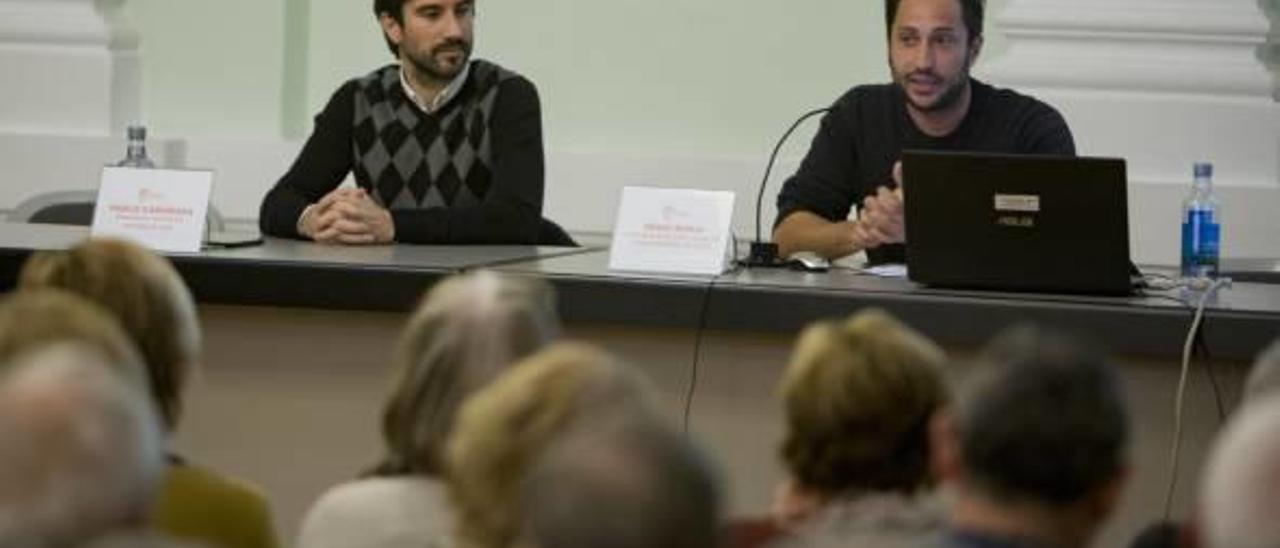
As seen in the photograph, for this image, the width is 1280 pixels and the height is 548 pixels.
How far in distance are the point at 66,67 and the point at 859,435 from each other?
4.67m

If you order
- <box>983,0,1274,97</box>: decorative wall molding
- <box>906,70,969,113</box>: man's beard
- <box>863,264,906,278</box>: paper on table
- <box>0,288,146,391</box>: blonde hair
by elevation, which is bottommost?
<box>863,264,906,278</box>: paper on table

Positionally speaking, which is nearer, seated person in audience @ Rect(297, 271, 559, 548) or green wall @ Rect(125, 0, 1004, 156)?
seated person in audience @ Rect(297, 271, 559, 548)

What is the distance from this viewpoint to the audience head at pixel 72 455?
5.88 ft

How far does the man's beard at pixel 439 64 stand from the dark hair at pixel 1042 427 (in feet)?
10.5

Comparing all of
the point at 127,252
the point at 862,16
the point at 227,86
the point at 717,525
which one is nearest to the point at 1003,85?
the point at 862,16

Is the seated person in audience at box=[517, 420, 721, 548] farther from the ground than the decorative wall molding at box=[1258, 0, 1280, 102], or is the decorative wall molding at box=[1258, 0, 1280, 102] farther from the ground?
the decorative wall molding at box=[1258, 0, 1280, 102]

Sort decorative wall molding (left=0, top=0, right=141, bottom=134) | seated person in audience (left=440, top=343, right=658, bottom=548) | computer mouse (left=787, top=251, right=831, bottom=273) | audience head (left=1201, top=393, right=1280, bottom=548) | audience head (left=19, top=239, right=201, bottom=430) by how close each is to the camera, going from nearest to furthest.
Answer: audience head (left=1201, top=393, right=1280, bottom=548), seated person in audience (left=440, top=343, right=658, bottom=548), audience head (left=19, top=239, right=201, bottom=430), computer mouse (left=787, top=251, right=831, bottom=273), decorative wall molding (left=0, top=0, right=141, bottom=134)

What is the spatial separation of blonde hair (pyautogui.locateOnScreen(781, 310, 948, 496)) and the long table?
59.0 inches

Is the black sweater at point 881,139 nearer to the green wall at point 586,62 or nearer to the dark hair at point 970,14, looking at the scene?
the dark hair at point 970,14

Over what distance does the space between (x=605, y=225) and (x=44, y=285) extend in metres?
3.59

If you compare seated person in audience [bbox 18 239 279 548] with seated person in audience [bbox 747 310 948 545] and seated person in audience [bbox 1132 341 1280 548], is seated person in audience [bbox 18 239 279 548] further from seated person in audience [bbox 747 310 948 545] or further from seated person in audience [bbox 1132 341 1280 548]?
seated person in audience [bbox 1132 341 1280 548]

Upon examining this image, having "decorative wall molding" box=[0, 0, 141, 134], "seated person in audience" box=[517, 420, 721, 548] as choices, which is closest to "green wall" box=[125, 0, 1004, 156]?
"decorative wall molding" box=[0, 0, 141, 134]

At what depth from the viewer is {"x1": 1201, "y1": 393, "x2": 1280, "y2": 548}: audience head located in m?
1.78

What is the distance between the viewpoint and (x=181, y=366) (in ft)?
9.20
